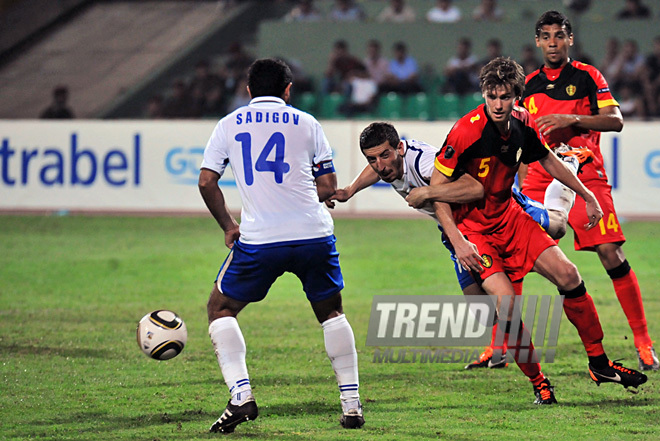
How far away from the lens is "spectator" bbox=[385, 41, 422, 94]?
18.1m

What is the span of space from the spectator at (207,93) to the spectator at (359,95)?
2.48 meters

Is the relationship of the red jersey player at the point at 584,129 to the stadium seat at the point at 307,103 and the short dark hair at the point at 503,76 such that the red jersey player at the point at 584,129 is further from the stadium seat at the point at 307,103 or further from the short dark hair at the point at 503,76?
the stadium seat at the point at 307,103

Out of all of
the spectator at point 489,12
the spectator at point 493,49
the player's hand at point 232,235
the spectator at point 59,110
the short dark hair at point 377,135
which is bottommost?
the player's hand at point 232,235

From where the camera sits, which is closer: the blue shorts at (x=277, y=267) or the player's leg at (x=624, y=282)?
the blue shorts at (x=277, y=267)

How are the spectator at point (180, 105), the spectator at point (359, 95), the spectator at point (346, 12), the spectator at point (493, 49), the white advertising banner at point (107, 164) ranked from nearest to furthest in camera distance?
the white advertising banner at point (107, 164) → the spectator at point (359, 95) → the spectator at point (493, 49) → the spectator at point (180, 105) → the spectator at point (346, 12)

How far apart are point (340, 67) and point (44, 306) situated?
10683mm

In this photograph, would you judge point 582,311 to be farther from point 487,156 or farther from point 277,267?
point 277,267

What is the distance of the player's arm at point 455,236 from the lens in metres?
5.32

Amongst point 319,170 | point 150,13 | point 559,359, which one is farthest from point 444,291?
point 150,13

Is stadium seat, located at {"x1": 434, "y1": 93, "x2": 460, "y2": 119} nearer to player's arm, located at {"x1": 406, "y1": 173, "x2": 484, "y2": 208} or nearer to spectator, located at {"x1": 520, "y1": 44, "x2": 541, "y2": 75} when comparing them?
spectator, located at {"x1": 520, "y1": 44, "x2": 541, "y2": 75}

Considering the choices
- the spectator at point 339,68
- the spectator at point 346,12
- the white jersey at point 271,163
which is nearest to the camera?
the white jersey at point 271,163

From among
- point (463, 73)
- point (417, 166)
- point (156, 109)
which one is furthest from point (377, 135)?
point (156, 109)

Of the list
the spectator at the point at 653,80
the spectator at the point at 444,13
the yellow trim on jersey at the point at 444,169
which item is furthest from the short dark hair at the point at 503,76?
the spectator at the point at 444,13

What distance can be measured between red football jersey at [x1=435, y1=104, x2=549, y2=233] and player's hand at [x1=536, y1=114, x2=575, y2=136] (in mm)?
613
